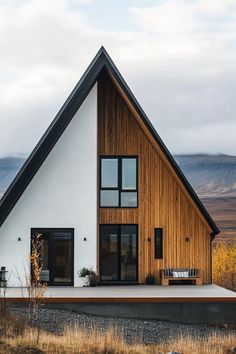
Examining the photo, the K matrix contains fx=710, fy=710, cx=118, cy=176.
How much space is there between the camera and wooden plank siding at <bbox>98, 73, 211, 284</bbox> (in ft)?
72.5

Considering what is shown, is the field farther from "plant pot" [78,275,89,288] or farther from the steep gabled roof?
the steep gabled roof

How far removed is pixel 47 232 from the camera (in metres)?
21.5

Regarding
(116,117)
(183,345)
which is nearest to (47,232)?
(116,117)

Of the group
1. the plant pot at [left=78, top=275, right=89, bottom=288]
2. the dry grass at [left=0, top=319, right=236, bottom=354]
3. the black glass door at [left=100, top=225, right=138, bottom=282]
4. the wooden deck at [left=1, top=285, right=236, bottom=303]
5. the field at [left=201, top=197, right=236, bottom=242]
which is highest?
the field at [left=201, top=197, right=236, bottom=242]

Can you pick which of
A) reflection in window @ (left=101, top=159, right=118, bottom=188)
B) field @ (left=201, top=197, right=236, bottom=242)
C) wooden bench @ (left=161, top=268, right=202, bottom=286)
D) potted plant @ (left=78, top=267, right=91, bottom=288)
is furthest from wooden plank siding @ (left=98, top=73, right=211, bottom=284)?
field @ (left=201, top=197, right=236, bottom=242)

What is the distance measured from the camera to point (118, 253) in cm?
2208

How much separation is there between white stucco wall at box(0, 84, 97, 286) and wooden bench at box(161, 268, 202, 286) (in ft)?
7.30

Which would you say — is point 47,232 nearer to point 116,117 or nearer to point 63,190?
point 63,190

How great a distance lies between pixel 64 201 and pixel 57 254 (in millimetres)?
1617

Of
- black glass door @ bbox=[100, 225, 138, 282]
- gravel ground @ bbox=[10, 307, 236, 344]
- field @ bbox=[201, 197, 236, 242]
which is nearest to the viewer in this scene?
gravel ground @ bbox=[10, 307, 236, 344]

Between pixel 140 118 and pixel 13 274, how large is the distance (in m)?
6.05

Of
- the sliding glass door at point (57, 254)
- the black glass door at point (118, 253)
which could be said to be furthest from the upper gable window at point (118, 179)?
the sliding glass door at point (57, 254)

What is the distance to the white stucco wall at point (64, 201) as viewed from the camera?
21406 millimetres

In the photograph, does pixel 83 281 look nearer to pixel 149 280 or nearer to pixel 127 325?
pixel 149 280
